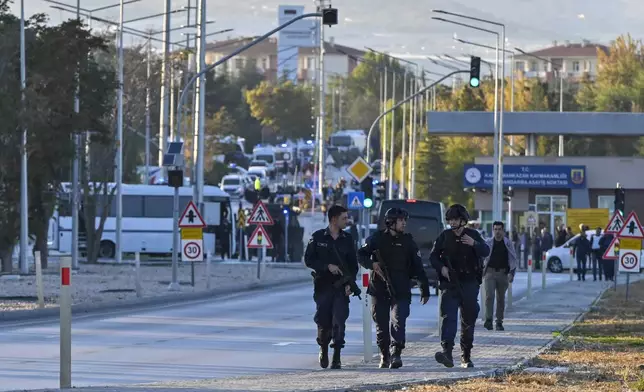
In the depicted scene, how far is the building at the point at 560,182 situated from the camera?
257 ft

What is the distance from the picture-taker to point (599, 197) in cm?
8081

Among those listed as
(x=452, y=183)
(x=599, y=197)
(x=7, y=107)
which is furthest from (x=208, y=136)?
(x=7, y=107)

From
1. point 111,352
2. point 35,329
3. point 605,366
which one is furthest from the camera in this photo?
point 35,329

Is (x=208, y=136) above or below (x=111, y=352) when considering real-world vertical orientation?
above

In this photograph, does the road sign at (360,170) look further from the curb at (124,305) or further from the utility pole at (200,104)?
the curb at (124,305)

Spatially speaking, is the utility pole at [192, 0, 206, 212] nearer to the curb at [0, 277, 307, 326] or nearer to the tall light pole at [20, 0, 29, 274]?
the tall light pole at [20, 0, 29, 274]

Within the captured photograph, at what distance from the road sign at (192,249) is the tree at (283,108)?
5472 inches

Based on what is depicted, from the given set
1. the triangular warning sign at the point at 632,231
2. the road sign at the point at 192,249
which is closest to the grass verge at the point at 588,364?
the triangular warning sign at the point at 632,231

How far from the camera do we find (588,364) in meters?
17.0

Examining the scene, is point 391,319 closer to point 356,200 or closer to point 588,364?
point 588,364

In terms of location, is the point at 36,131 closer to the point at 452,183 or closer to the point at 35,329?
the point at 35,329

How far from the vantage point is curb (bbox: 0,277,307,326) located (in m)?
26.5

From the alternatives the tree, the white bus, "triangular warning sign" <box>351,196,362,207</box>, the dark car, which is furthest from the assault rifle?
the tree

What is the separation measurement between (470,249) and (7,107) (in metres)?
23.7
